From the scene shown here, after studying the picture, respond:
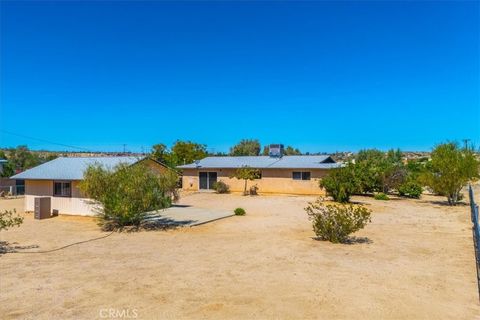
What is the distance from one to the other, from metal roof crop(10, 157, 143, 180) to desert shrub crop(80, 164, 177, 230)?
4180 millimetres

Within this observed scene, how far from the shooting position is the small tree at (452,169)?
25625 mm

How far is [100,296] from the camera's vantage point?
752 cm

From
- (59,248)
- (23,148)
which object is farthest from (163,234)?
(23,148)

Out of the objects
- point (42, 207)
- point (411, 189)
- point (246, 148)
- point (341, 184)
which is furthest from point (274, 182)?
point (246, 148)

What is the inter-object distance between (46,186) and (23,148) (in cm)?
3936

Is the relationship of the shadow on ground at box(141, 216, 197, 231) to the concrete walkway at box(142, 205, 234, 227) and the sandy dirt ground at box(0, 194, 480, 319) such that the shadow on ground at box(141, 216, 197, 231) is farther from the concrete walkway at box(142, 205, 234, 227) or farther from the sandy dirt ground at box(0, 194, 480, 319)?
the sandy dirt ground at box(0, 194, 480, 319)

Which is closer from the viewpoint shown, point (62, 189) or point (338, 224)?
point (338, 224)

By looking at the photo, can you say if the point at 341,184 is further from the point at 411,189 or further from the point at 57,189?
the point at 57,189

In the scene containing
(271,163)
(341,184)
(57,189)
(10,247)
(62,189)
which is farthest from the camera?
(271,163)

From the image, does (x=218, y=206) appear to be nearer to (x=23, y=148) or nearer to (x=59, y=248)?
(x=59, y=248)

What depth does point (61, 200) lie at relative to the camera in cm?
2131

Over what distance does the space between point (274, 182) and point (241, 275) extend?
26.3 meters

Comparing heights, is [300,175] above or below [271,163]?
below

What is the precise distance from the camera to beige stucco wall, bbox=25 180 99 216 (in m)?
20.6
